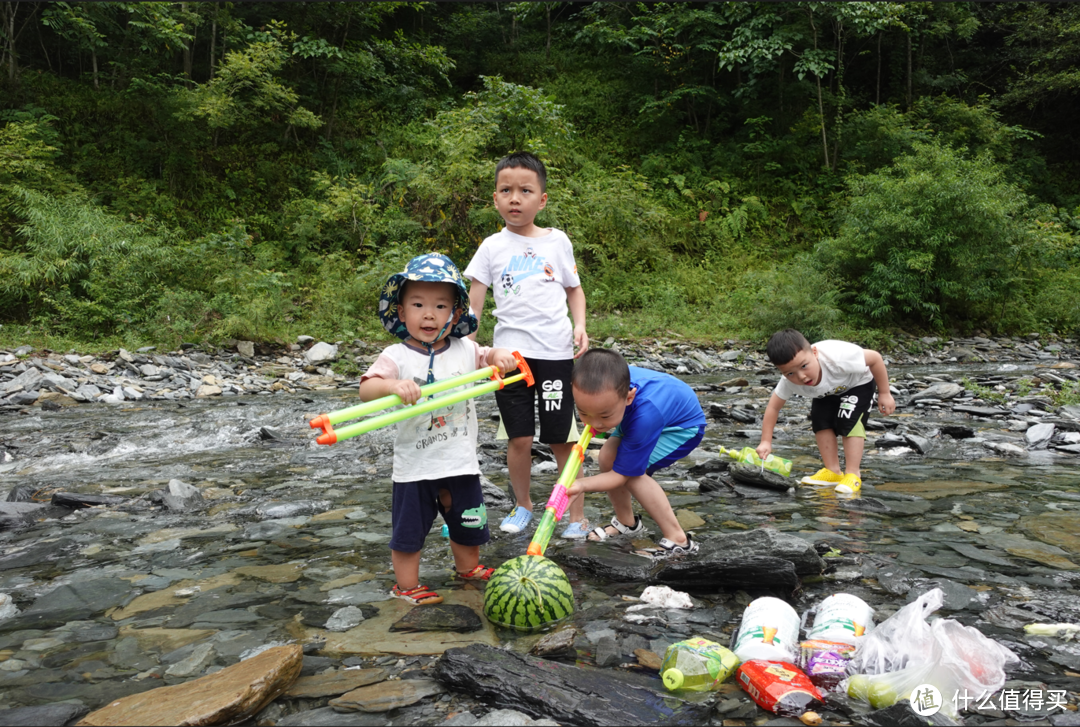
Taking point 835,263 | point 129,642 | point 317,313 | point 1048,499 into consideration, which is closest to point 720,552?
point 129,642

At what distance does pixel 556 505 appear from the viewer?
11.1 feet

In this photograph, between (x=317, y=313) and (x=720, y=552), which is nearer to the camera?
(x=720, y=552)

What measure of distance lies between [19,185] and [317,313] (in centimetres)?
670

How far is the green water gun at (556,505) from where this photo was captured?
327cm

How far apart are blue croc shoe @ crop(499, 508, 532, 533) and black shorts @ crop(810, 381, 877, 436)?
102 inches

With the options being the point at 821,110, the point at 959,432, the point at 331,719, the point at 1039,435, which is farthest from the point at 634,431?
the point at 821,110

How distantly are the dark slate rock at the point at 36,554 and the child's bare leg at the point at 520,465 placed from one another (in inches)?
101

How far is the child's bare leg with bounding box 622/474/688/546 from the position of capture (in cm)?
383

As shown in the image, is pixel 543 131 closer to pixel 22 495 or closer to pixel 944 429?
pixel 944 429

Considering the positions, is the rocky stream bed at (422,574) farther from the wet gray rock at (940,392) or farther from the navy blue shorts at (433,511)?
the wet gray rock at (940,392)

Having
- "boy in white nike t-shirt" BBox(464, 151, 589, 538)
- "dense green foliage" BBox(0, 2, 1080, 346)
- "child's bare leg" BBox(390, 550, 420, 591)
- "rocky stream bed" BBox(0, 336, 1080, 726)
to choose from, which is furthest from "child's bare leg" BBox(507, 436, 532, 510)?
"dense green foliage" BBox(0, 2, 1080, 346)

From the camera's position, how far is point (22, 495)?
5.09 m

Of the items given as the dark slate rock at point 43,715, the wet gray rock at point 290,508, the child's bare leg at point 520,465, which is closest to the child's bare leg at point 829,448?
the child's bare leg at point 520,465

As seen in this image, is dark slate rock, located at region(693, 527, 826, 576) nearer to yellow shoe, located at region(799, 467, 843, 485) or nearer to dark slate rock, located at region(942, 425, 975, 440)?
yellow shoe, located at region(799, 467, 843, 485)
